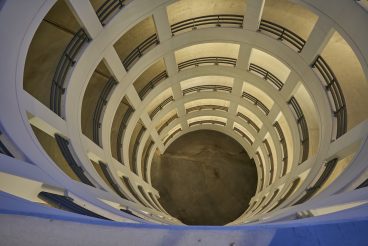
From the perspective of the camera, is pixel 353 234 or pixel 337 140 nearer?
pixel 353 234

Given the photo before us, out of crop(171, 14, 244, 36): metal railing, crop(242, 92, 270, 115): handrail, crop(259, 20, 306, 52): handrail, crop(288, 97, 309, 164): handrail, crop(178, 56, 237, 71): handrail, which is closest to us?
crop(259, 20, 306, 52): handrail

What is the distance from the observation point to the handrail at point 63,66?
7473mm

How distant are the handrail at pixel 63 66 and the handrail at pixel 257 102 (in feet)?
31.5

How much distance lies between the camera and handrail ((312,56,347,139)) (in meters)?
8.55

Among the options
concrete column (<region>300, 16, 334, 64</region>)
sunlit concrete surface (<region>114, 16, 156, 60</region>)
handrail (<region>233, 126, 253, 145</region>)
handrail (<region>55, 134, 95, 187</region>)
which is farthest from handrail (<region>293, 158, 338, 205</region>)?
handrail (<region>233, 126, 253, 145</region>)

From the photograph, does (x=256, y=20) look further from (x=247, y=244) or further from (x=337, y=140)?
(x=247, y=244)

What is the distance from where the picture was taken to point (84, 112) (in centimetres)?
1061

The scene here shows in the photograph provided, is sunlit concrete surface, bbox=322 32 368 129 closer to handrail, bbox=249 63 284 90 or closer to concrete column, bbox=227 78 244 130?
handrail, bbox=249 63 284 90

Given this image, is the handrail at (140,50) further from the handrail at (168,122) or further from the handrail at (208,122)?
the handrail at (208,122)

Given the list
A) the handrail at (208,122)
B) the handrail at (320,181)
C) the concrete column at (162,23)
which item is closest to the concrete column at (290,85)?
the handrail at (320,181)

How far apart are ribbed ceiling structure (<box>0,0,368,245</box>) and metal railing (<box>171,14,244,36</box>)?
4 centimetres

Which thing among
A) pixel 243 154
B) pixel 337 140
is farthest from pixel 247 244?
pixel 243 154

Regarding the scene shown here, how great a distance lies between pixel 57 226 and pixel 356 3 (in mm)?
7616

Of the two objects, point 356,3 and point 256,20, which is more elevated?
point 256,20
